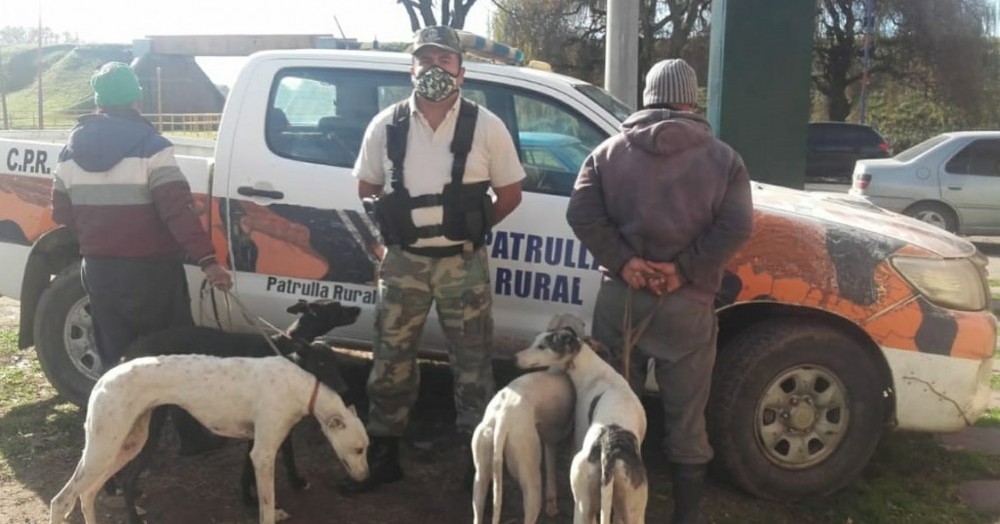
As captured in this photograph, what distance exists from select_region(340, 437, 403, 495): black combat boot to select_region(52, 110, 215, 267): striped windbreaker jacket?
3.79ft

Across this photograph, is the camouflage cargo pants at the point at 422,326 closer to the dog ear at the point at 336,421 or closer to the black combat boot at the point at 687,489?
the dog ear at the point at 336,421

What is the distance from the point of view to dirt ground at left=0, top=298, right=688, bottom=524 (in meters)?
3.90

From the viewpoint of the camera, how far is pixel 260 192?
448 cm

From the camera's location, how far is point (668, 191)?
10.9 feet

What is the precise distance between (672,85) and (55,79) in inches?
1749

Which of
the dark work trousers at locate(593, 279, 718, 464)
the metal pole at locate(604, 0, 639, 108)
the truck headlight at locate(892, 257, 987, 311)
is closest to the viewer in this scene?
the dark work trousers at locate(593, 279, 718, 464)

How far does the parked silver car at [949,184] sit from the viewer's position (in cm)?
1233

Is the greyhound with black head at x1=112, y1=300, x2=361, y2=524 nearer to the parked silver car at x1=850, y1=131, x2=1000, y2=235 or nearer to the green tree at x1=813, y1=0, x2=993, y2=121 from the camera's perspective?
the parked silver car at x1=850, y1=131, x2=1000, y2=235

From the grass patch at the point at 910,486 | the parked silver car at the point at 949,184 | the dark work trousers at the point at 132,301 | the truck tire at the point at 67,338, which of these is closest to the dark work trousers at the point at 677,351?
the grass patch at the point at 910,486

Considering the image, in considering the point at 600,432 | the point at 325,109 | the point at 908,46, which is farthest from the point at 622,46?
the point at 908,46

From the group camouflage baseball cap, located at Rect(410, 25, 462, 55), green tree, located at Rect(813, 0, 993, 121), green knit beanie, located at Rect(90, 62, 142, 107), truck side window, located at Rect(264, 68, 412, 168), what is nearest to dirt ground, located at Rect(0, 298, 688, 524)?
truck side window, located at Rect(264, 68, 412, 168)

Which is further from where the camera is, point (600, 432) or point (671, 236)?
point (671, 236)

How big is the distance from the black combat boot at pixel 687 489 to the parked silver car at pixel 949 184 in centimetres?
984

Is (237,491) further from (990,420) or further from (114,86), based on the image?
(990,420)
